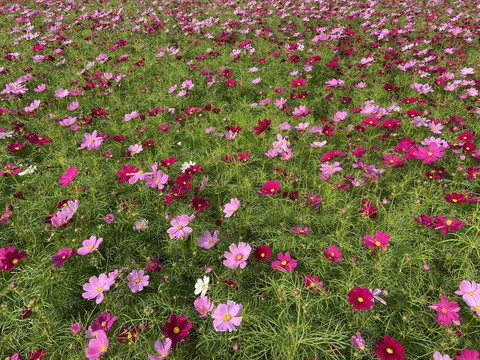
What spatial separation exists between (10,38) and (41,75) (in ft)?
8.99

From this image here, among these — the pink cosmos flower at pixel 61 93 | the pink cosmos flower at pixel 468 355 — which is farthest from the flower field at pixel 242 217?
the pink cosmos flower at pixel 61 93

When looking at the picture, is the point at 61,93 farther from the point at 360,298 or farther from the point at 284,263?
the point at 360,298

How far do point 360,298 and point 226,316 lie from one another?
0.58 m

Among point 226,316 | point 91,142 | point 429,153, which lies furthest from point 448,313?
point 91,142

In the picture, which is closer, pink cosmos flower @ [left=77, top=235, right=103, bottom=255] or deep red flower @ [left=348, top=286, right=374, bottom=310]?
→ deep red flower @ [left=348, top=286, right=374, bottom=310]

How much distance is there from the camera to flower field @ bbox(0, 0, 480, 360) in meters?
1.26

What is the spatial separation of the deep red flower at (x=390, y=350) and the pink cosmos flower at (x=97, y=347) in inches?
42.0

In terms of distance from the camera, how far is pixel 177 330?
116 centimetres

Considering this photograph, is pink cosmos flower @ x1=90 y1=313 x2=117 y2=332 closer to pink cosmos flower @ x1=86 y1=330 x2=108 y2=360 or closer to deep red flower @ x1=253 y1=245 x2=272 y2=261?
pink cosmos flower @ x1=86 y1=330 x2=108 y2=360

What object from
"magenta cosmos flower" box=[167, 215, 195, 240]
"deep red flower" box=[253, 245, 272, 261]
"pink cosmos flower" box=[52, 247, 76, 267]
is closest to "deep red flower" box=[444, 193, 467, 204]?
"deep red flower" box=[253, 245, 272, 261]

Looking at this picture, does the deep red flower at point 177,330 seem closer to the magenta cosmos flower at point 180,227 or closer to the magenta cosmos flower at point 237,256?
the magenta cosmos flower at point 237,256

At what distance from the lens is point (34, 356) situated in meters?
1.13

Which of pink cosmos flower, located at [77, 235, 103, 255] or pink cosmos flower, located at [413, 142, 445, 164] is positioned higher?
pink cosmos flower, located at [77, 235, 103, 255]

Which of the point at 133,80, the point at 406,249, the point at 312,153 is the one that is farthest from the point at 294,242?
the point at 133,80
